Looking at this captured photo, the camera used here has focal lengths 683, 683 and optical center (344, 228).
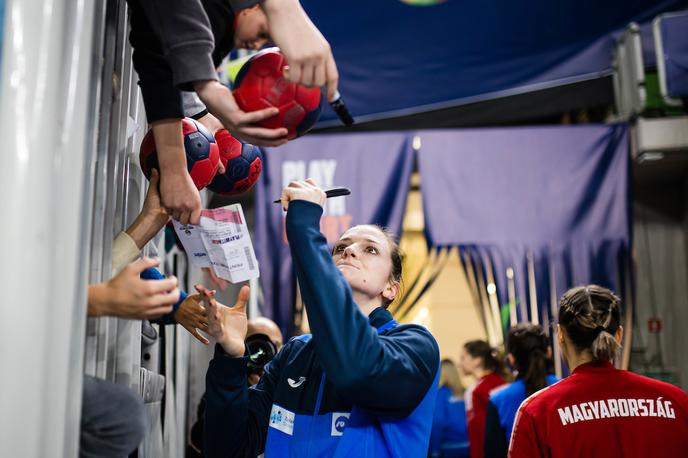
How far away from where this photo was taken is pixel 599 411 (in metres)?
2.37

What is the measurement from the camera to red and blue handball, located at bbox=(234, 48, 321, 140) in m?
1.61

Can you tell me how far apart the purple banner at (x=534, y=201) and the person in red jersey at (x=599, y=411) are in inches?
145

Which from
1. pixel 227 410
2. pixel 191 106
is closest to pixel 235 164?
pixel 191 106

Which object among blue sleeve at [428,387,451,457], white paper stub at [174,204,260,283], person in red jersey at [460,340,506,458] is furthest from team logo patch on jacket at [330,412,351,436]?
blue sleeve at [428,387,451,457]

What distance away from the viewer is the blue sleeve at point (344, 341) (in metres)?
1.63

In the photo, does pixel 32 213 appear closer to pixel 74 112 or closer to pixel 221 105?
pixel 74 112

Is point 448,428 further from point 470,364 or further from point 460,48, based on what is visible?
point 460,48

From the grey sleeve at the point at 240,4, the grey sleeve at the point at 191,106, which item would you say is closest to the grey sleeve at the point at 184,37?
the grey sleeve at the point at 240,4

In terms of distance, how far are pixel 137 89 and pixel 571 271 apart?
480 centimetres

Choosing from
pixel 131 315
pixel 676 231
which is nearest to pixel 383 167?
pixel 676 231

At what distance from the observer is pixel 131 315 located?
1421 mm

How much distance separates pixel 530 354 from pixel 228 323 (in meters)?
2.32

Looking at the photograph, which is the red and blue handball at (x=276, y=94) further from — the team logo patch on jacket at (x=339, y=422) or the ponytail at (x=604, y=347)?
the ponytail at (x=604, y=347)

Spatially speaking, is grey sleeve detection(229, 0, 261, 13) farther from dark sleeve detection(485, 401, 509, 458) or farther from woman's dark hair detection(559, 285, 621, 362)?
dark sleeve detection(485, 401, 509, 458)
